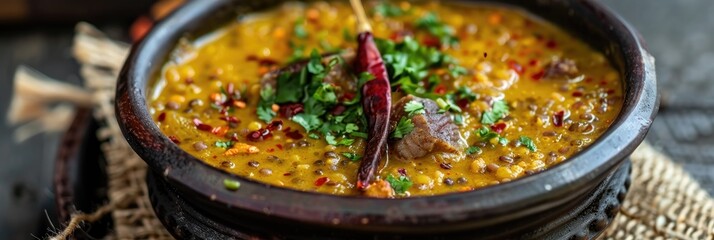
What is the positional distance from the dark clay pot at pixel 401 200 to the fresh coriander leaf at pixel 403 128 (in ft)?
1.55

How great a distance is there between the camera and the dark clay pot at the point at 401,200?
2.48m

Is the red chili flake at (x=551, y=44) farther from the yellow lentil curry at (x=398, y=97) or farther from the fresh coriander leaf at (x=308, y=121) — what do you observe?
the fresh coriander leaf at (x=308, y=121)

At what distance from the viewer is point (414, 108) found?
3021 millimetres

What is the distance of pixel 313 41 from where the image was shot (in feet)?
12.9

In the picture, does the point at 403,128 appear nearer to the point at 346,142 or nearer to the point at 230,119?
the point at 346,142

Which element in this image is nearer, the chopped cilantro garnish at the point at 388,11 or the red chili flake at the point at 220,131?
the red chili flake at the point at 220,131

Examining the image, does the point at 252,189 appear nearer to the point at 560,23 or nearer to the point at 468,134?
the point at 468,134

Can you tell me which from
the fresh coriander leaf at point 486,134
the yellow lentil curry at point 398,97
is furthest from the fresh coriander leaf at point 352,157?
the fresh coriander leaf at point 486,134

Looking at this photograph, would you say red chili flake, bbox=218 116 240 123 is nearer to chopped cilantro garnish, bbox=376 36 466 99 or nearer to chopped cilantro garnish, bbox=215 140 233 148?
chopped cilantro garnish, bbox=215 140 233 148

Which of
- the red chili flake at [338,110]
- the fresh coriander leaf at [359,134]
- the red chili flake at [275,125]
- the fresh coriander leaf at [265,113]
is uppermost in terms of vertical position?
the fresh coriander leaf at [265,113]

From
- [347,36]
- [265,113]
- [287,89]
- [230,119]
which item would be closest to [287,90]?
[287,89]

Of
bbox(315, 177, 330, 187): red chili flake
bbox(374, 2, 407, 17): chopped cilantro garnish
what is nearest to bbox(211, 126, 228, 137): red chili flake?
bbox(315, 177, 330, 187): red chili flake

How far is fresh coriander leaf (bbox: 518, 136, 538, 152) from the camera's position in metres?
3.01

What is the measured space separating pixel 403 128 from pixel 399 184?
0.85ft
